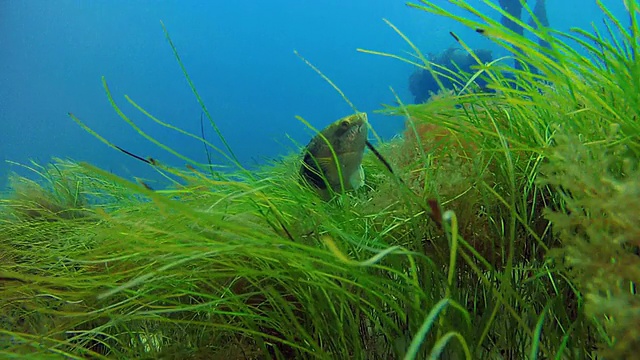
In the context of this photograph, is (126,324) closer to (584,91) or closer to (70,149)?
(584,91)

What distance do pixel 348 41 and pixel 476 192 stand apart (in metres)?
24.2

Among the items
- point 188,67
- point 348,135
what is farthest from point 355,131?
point 188,67

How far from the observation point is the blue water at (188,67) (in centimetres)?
1264

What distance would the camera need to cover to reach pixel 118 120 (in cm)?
1412

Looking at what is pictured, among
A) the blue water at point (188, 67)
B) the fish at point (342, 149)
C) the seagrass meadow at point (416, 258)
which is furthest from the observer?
the blue water at point (188, 67)

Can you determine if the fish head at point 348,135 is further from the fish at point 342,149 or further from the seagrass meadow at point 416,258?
the seagrass meadow at point 416,258

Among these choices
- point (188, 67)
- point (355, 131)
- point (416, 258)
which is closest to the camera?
point (416, 258)

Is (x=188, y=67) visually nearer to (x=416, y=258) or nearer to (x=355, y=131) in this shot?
(x=355, y=131)

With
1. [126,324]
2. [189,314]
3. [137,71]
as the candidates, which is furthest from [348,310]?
[137,71]

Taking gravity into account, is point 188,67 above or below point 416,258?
above

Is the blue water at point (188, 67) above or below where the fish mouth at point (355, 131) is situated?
above

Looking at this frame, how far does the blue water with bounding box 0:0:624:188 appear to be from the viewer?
1264 cm

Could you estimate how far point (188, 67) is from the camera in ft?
55.5

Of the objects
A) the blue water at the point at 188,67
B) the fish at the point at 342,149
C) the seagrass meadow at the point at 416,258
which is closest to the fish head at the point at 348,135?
the fish at the point at 342,149
